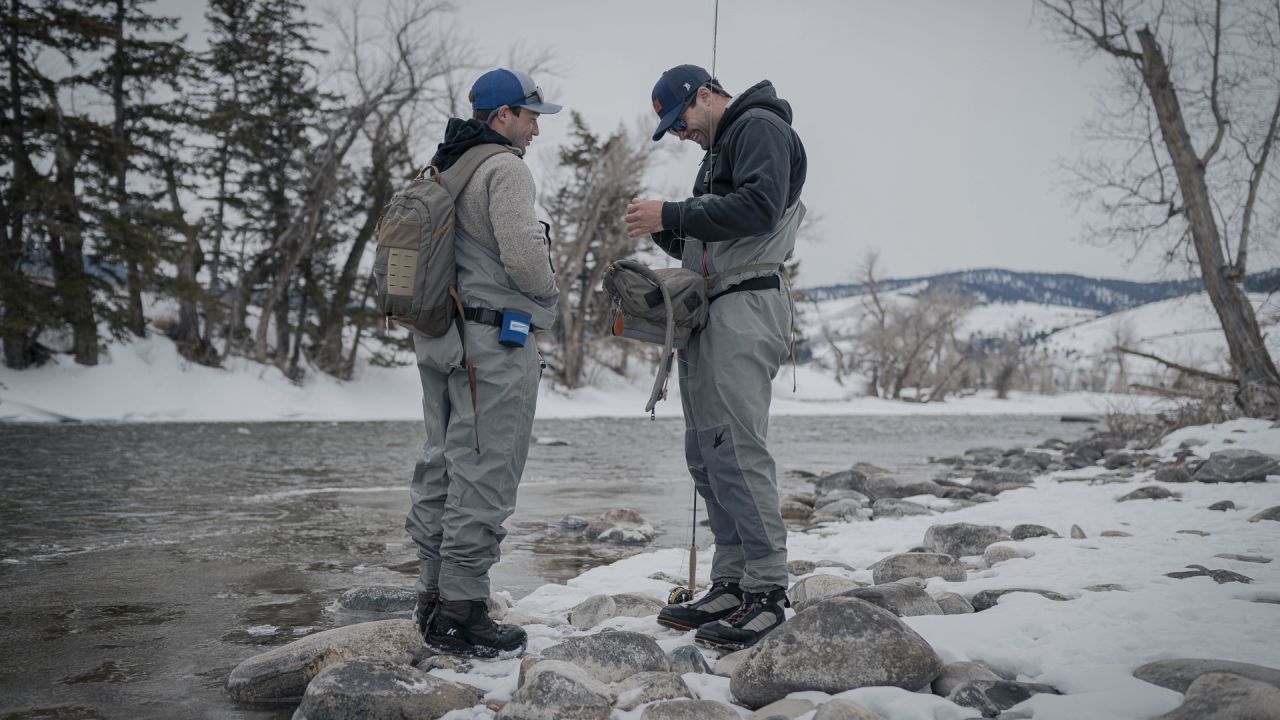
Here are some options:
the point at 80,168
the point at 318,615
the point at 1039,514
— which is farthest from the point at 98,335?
the point at 1039,514

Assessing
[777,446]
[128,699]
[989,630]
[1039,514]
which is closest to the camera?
[128,699]

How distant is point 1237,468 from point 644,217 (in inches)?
225

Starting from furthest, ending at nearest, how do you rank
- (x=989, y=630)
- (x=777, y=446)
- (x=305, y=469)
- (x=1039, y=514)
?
(x=777, y=446), (x=305, y=469), (x=1039, y=514), (x=989, y=630)

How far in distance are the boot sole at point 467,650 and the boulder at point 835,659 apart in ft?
2.57

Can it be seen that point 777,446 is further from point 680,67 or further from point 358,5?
point 358,5

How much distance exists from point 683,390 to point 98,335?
18206 mm

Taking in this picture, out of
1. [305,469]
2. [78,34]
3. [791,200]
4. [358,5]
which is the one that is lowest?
[305,469]

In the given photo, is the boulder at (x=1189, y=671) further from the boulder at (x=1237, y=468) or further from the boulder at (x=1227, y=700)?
the boulder at (x=1237, y=468)

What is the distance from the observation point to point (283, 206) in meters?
22.6

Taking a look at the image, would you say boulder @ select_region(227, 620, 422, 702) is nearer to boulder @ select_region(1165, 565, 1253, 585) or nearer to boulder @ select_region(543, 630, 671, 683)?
boulder @ select_region(543, 630, 671, 683)

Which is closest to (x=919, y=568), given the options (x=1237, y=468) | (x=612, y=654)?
(x=612, y=654)

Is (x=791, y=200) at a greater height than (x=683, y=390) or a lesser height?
greater

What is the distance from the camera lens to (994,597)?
3031 millimetres

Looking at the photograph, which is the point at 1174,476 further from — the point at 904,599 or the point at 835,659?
the point at 835,659
